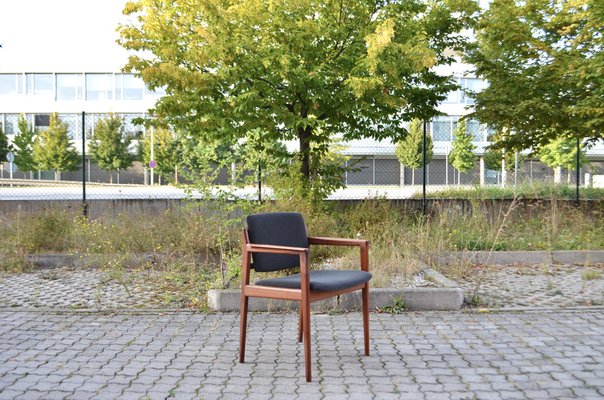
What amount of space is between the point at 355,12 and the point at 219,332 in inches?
241

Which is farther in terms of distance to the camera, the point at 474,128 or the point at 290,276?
the point at 474,128

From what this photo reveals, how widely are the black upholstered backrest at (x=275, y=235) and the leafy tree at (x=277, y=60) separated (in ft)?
14.0

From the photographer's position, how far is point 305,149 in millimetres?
10664

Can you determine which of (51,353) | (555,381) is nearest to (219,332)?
(51,353)

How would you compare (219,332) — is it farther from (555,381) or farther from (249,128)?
(249,128)

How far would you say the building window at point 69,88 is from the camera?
44.7 meters

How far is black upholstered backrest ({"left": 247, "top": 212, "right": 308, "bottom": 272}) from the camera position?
4340mm

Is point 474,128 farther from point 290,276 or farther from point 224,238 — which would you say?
point 290,276

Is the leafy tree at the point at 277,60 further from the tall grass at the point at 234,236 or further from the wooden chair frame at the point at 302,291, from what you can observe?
the wooden chair frame at the point at 302,291

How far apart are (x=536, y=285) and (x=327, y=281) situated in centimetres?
399

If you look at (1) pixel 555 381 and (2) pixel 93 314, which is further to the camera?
(2) pixel 93 314

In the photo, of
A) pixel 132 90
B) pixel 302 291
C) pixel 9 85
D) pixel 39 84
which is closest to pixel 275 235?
pixel 302 291

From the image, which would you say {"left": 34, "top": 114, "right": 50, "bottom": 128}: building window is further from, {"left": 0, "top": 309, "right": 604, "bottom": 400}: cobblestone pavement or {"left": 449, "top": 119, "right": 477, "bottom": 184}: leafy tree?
{"left": 0, "top": 309, "right": 604, "bottom": 400}: cobblestone pavement

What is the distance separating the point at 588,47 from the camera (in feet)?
34.7
